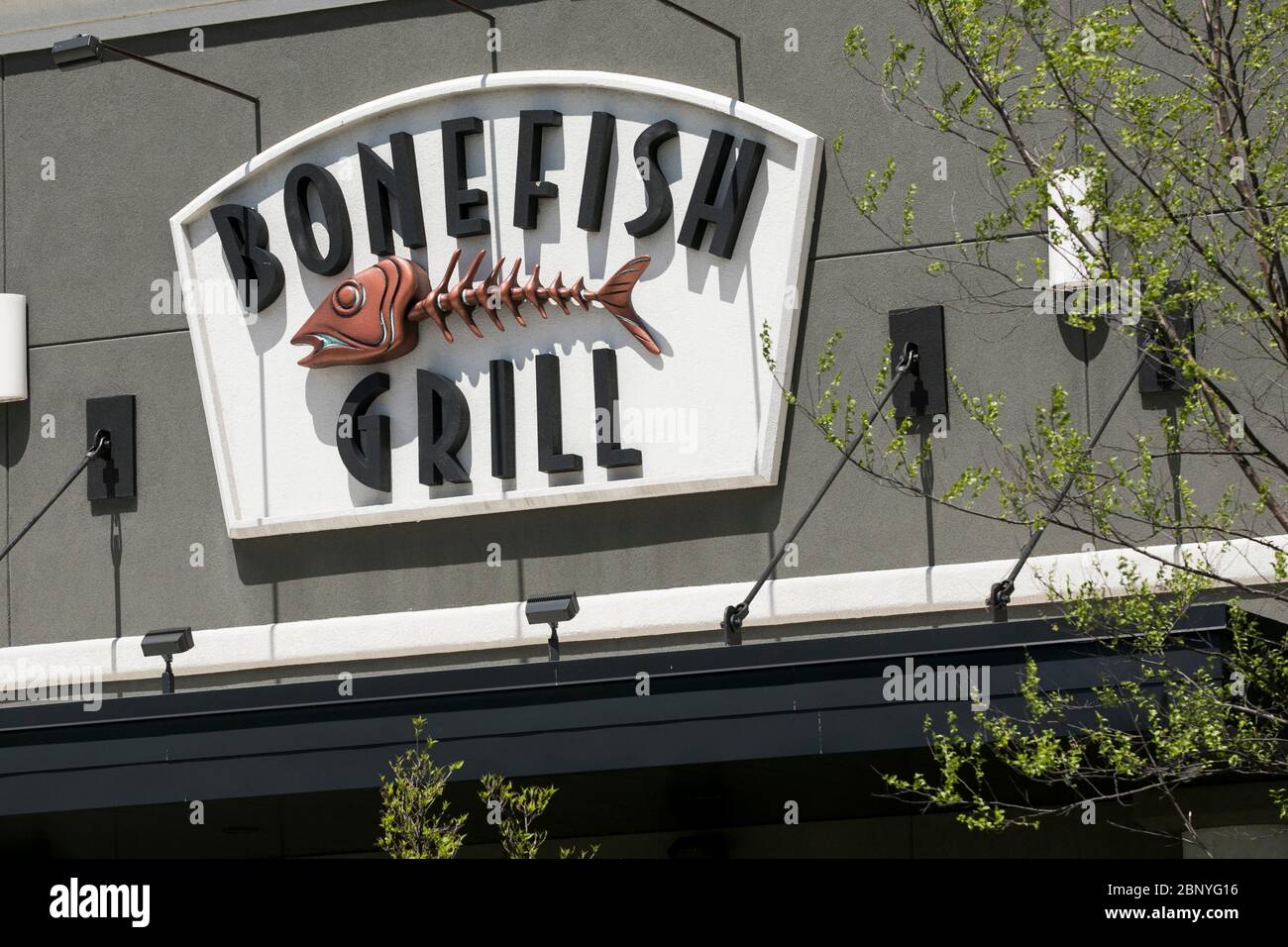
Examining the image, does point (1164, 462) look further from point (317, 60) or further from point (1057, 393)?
point (317, 60)

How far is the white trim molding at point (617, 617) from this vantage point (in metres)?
13.1

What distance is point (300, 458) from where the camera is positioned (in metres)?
15.0

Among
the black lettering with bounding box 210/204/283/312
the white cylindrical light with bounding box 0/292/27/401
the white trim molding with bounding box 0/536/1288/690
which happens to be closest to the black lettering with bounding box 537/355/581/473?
the white trim molding with bounding box 0/536/1288/690

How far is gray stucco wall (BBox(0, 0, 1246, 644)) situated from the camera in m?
13.7

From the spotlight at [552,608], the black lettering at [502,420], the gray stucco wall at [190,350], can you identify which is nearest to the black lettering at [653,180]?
the gray stucco wall at [190,350]

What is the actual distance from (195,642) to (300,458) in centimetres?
181

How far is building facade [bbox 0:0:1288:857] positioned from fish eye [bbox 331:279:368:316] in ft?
0.10
